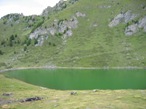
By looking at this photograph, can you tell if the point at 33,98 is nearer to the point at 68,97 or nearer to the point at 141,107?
the point at 68,97

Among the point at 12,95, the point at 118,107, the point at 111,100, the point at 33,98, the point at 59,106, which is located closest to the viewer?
the point at 118,107

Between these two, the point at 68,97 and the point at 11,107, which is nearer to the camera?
the point at 11,107

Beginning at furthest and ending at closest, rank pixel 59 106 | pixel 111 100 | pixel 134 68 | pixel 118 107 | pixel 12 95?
pixel 134 68, pixel 12 95, pixel 111 100, pixel 59 106, pixel 118 107

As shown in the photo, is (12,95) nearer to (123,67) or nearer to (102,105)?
(102,105)

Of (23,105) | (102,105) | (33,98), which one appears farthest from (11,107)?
(102,105)

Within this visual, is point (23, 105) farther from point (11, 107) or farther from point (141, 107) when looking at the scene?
point (141, 107)

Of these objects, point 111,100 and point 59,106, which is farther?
point 111,100

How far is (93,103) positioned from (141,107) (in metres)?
8.16

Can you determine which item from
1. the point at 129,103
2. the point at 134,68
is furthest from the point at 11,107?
the point at 134,68

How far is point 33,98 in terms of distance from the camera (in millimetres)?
58500

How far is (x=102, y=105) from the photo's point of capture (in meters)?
49.5

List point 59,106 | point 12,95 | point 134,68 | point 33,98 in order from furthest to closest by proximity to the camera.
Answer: point 134,68
point 12,95
point 33,98
point 59,106

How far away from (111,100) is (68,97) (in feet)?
31.7

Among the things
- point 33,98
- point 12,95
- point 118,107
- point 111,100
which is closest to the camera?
point 118,107
